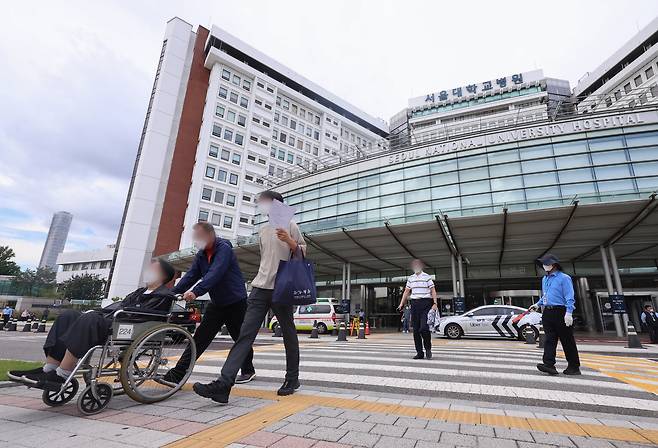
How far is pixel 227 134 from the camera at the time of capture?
43219mm

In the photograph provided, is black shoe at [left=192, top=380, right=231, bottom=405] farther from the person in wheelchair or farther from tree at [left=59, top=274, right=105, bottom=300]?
tree at [left=59, top=274, right=105, bottom=300]

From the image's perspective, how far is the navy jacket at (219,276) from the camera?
3.47 metres

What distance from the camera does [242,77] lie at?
154 feet

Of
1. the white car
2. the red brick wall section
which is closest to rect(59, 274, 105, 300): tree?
the red brick wall section

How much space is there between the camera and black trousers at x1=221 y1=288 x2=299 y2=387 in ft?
10.2

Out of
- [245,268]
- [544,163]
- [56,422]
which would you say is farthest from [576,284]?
[56,422]

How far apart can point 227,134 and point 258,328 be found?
144ft

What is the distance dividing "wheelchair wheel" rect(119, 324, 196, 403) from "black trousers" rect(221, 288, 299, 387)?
0.68 metres

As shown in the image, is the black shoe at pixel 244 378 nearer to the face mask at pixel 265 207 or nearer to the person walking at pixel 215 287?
the person walking at pixel 215 287

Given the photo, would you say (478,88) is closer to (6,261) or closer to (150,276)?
(150,276)

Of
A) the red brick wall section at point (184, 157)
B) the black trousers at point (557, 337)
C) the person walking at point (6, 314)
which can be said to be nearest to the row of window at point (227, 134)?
the red brick wall section at point (184, 157)

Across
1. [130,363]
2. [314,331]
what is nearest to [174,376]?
[130,363]

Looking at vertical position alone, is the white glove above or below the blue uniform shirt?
below

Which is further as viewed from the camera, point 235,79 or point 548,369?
point 235,79
